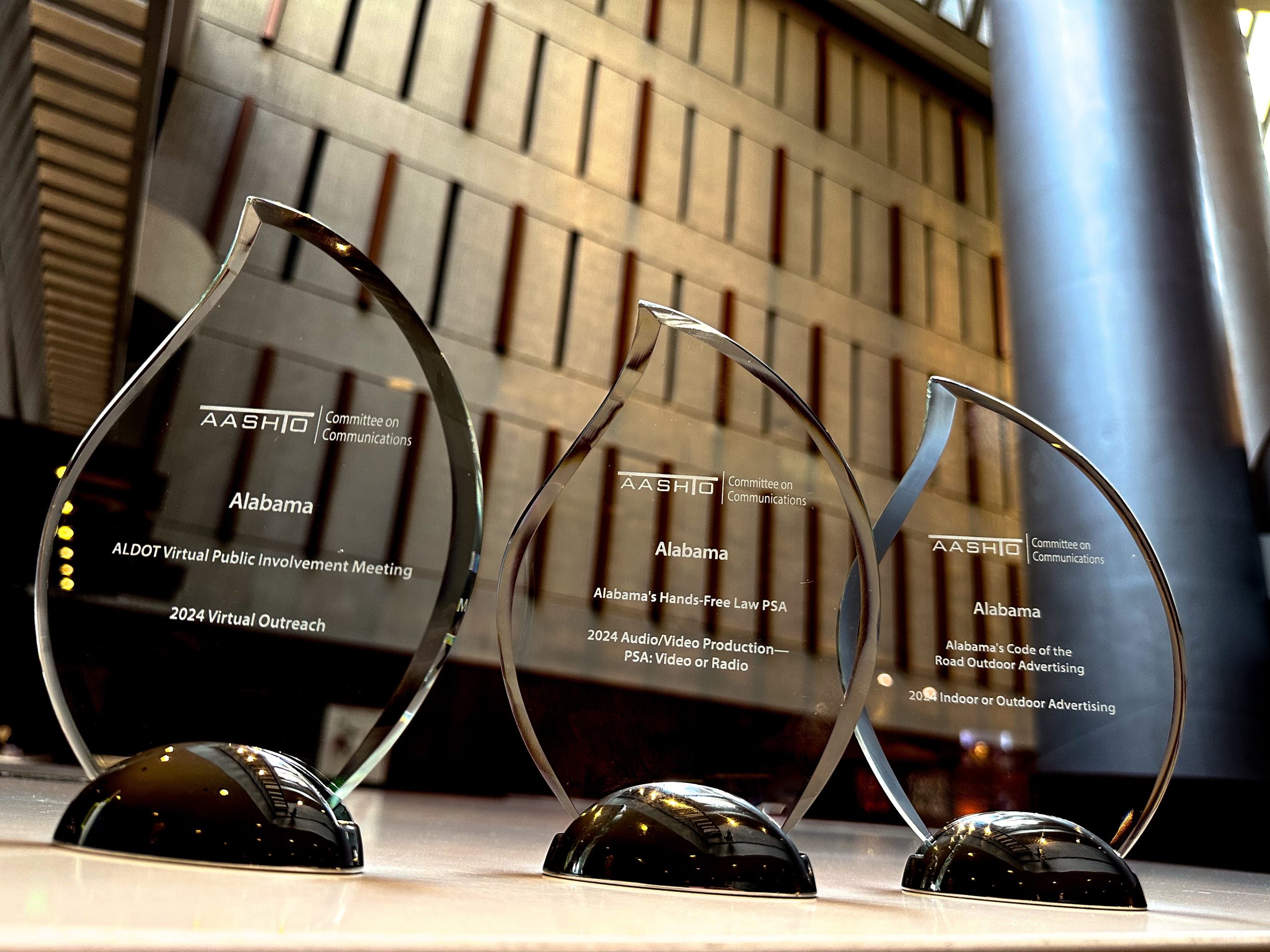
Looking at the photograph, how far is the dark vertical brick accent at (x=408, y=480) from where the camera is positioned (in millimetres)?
1522

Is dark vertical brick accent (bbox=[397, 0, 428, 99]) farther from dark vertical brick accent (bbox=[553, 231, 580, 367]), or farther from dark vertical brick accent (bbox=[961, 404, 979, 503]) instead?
dark vertical brick accent (bbox=[961, 404, 979, 503])

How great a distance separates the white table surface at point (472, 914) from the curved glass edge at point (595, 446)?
7.9 inches

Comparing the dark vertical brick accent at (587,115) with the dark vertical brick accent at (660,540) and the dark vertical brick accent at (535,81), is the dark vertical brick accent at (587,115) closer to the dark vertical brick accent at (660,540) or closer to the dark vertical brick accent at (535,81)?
the dark vertical brick accent at (535,81)

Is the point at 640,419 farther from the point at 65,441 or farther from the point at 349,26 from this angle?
the point at 349,26

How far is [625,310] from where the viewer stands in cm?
508

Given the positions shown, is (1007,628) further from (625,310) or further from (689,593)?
(625,310)

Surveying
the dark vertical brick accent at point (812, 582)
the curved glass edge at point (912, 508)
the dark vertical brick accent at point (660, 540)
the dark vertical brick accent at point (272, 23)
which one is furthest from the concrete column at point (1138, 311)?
the dark vertical brick accent at point (272, 23)

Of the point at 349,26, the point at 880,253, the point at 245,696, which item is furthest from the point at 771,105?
the point at 245,696

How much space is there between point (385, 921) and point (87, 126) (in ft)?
10.4

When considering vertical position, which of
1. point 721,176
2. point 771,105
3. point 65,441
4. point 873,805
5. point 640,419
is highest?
point 771,105

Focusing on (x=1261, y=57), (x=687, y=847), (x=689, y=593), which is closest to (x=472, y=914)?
(x=687, y=847)

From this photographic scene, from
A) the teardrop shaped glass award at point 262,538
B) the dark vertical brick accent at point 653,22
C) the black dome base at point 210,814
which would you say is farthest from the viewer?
the dark vertical brick accent at point 653,22

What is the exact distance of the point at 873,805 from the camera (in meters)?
2.74

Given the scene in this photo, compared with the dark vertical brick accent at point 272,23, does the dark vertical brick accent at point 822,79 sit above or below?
above
